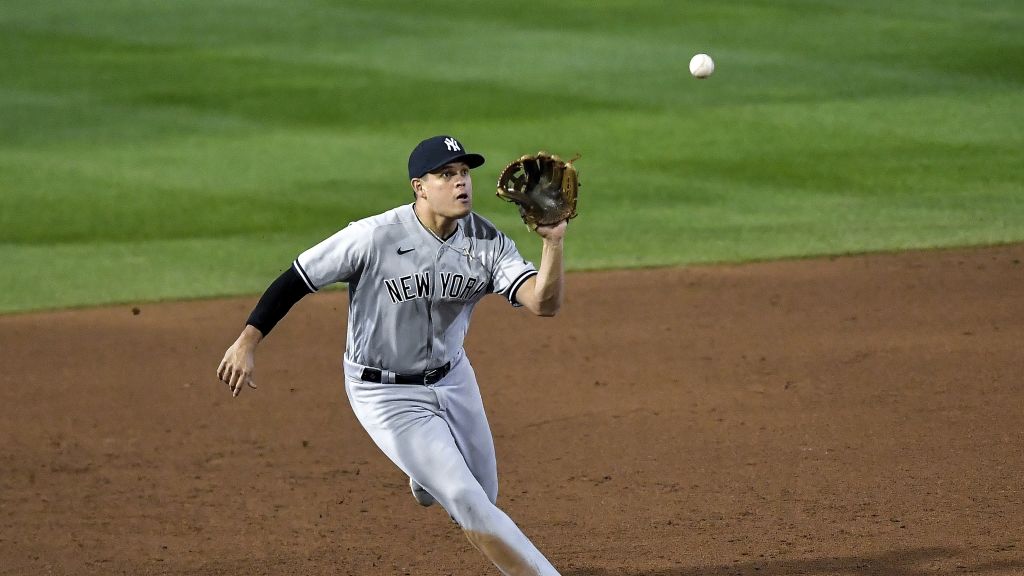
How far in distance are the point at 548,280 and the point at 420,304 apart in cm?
56

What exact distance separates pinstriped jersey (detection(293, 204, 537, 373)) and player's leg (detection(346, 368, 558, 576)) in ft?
0.43

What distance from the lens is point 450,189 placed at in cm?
520

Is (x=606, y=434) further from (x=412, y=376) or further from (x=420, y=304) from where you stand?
(x=420, y=304)

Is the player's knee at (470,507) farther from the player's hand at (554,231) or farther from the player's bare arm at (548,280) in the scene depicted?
the player's hand at (554,231)

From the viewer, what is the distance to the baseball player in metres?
5.23

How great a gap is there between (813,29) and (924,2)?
7.54ft

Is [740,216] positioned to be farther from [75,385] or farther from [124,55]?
[124,55]

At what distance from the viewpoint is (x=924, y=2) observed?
19.0 meters

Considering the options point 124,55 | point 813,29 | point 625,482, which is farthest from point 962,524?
point 124,55

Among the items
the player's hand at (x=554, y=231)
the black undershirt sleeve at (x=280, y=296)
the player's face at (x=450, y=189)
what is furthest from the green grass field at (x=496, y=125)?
the player's hand at (x=554, y=231)

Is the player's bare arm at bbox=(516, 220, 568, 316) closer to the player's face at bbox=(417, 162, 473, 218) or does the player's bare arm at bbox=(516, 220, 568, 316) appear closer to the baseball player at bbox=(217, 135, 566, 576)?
the baseball player at bbox=(217, 135, 566, 576)

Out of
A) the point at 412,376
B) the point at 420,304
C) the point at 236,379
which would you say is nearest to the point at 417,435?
the point at 412,376

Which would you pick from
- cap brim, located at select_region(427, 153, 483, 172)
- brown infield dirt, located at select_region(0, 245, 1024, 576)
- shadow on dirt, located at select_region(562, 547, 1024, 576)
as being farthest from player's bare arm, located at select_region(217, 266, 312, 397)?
shadow on dirt, located at select_region(562, 547, 1024, 576)

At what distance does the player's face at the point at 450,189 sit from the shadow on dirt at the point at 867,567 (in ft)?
5.45
